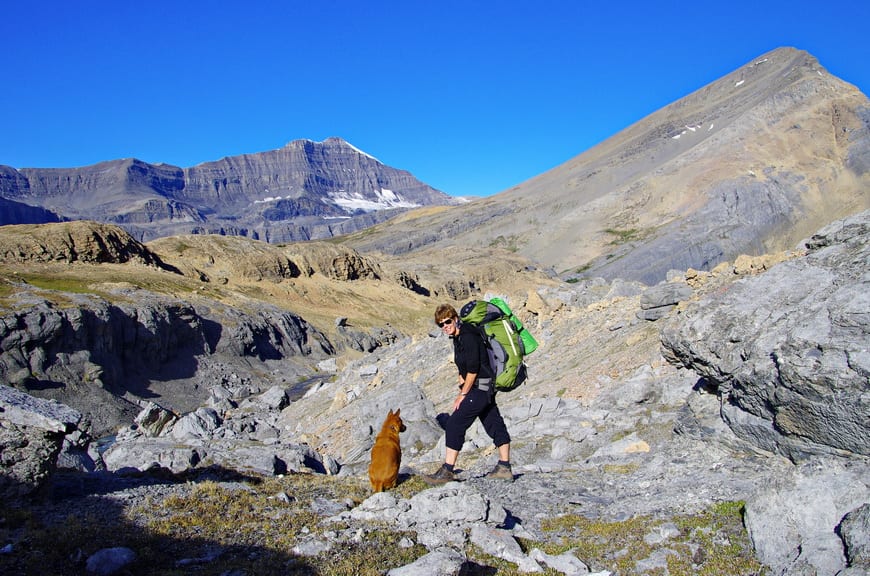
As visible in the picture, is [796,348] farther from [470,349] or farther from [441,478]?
[441,478]

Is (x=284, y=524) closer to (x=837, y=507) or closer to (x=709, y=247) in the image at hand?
(x=837, y=507)

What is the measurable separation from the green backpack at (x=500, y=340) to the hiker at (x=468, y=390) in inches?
4.6

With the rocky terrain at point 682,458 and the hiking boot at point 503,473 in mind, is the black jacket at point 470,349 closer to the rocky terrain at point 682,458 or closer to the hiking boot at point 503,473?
the rocky terrain at point 682,458

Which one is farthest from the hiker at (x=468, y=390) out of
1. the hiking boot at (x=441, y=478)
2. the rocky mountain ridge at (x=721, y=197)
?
the rocky mountain ridge at (x=721, y=197)

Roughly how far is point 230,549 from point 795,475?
6.02 meters

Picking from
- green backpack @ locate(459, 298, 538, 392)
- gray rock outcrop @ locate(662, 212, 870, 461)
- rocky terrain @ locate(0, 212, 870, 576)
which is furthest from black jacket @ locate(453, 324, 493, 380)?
gray rock outcrop @ locate(662, 212, 870, 461)

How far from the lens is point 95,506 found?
7023 mm

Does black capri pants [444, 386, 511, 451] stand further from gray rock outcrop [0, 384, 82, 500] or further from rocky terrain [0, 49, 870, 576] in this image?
gray rock outcrop [0, 384, 82, 500]

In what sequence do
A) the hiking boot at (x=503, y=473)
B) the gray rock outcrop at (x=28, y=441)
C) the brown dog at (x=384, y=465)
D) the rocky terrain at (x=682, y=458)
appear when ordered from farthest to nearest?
the hiking boot at (x=503, y=473), the brown dog at (x=384, y=465), the gray rock outcrop at (x=28, y=441), the rocky terrain at (x=682, y=458)

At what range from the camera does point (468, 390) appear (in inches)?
319

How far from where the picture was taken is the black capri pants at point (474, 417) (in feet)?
27.0

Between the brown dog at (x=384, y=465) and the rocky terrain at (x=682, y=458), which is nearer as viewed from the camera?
the rocky terrain at (x=682, y=458)

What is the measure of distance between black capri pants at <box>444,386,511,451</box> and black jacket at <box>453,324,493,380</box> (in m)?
0.42

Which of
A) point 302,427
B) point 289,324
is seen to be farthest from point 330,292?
point 302,427
